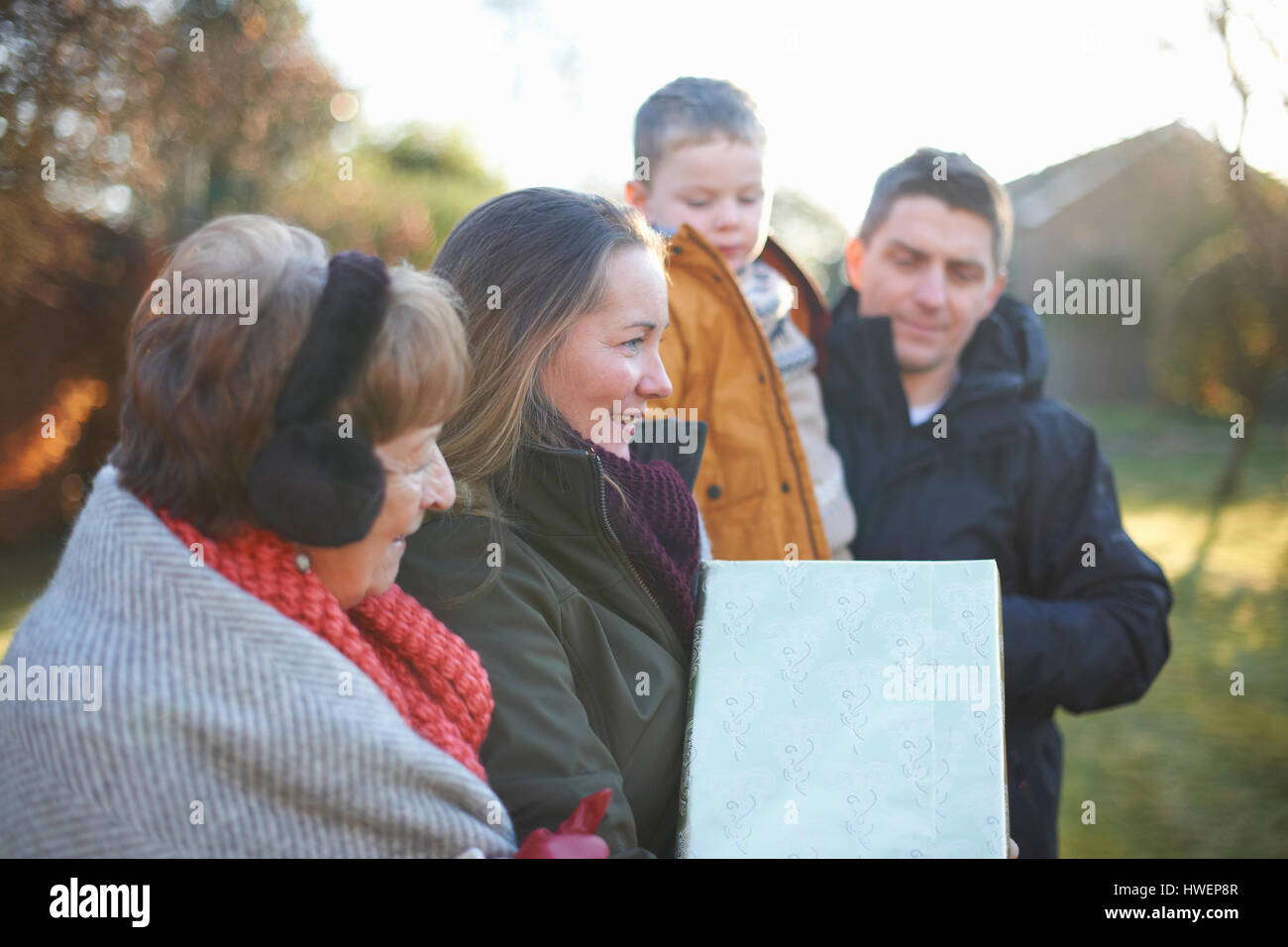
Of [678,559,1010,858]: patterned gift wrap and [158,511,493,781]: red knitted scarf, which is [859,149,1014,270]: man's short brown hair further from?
[158,511,493,781]: red knitted scarf

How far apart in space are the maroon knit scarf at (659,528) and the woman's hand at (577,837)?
0.49 metres

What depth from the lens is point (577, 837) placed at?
1.64 meters

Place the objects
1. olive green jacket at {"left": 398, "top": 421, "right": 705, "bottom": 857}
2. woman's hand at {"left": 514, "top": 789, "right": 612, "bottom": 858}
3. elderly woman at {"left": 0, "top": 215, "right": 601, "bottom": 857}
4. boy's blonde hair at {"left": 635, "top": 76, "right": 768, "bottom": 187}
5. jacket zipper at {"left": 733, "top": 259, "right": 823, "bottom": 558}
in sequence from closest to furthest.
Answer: elderly woman at {"left": 0, "top": 215, "right": 601, "bottom": 857}, woman's hand at {"left": 514, "top": 789, "right": 612, "bottom": 858}, olive green jacket at {"left": 398, "top": 421, "right": 705, "bottom": 857}, jacket zipper at {"left": 733, "top": 259, "right": 823, "bottom": 558}, boy's blonde hair at {"left": 635, "top": 76, "right": 768, "bottom": 187}

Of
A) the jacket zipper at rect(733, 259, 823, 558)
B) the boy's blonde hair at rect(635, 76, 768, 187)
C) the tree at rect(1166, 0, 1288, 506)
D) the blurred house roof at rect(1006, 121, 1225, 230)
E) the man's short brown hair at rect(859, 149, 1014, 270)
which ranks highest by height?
the blurred house roof at rect(1006, 121, 1225, 230)

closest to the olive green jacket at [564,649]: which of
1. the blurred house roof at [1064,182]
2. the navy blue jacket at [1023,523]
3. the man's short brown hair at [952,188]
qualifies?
the navy blue jacket at [1023,523]

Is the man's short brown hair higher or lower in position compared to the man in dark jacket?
higher

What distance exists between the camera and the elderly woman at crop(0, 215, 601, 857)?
1.45m

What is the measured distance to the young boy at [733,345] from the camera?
9.54 feet

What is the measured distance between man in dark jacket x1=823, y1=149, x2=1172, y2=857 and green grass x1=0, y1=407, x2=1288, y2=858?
2.73 meters

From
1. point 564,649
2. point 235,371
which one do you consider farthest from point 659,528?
point 235,371

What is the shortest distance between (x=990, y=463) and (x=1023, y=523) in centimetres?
19

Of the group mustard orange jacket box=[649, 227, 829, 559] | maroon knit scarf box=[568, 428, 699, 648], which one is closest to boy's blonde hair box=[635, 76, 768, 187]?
mustard orange jacket box=[649, 227, 829, 559]

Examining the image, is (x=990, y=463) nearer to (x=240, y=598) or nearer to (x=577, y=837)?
(x=577, y=837)

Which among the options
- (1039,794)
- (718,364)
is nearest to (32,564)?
(718,364)
